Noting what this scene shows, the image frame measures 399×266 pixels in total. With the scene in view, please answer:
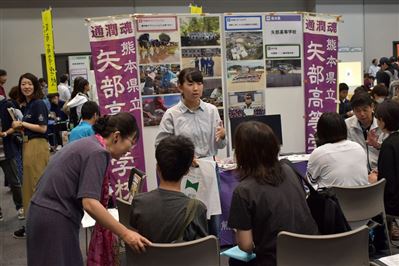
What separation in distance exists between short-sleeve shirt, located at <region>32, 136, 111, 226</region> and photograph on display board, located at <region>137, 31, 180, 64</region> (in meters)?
2.18

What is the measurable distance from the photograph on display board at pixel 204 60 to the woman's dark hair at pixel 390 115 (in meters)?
1.62

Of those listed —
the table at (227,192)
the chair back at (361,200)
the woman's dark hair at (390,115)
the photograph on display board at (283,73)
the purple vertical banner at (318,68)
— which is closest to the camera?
the chair back at (361,200)

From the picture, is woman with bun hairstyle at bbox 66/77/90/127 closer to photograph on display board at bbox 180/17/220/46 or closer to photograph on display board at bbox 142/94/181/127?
photograph on display board at bbox 142/94/181/127

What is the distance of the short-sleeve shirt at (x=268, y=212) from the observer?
1759mm

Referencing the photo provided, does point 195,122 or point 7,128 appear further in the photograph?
point 7,128

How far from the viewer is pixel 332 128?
106 inches

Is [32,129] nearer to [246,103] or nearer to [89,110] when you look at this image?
[89,110]

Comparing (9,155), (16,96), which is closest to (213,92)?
(16,96)

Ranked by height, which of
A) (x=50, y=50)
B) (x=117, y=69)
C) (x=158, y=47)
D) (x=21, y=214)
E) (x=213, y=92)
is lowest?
(x=21, y=214)

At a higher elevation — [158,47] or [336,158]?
[158,47]

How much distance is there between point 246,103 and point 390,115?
1.58 m

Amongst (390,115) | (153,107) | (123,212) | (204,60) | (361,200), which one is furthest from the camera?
(204,60)

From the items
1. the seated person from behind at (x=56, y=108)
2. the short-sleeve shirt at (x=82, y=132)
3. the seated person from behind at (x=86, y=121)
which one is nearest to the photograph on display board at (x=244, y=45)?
the seated person from behind at (x=86, y=121)

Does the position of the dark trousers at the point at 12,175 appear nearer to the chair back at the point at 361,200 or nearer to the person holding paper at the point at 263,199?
the chair back at the point at 361,200
